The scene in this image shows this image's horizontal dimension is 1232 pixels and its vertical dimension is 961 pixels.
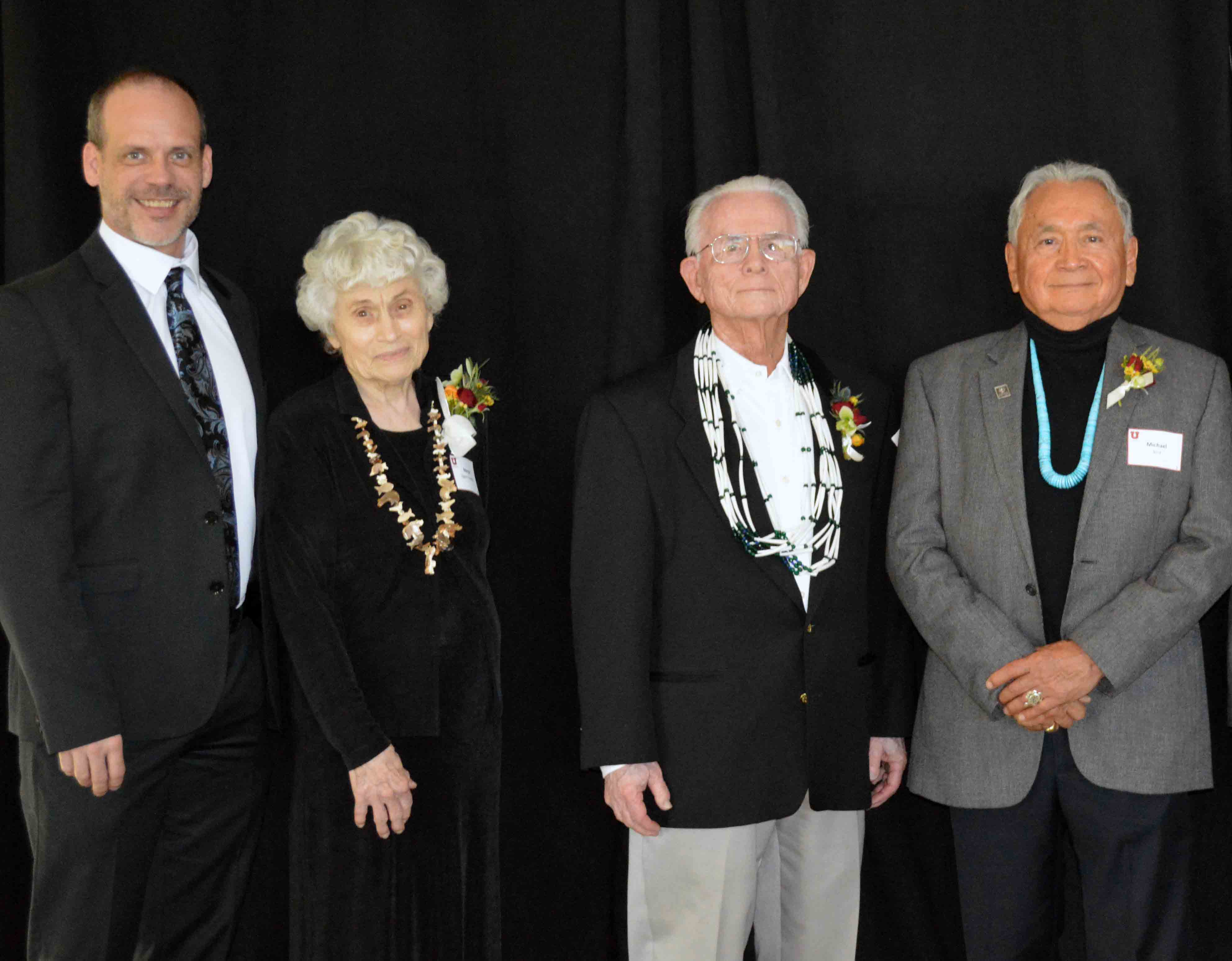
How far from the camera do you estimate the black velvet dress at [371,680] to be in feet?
7.46

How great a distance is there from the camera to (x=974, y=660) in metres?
2.35

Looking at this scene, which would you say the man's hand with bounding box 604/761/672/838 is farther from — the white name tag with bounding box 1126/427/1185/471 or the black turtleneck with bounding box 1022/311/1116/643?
the white name tag with bounding box 1126/427/1185/471

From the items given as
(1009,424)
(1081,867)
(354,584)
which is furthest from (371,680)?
(1081,867)

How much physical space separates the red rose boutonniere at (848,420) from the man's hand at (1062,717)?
0.65 metres

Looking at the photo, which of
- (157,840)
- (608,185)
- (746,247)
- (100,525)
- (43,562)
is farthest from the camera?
(608,185)

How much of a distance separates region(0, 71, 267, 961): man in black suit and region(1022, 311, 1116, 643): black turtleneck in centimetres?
168

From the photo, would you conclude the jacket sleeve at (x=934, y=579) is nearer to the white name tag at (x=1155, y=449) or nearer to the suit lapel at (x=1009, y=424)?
the suit lapel at (x=1009, y=424)

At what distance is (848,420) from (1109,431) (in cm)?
55

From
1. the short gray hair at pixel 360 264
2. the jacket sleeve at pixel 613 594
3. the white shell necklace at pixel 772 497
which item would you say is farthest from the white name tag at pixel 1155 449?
the short gray hair at pixel 360 264

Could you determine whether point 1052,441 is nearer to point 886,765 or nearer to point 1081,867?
point 886,765

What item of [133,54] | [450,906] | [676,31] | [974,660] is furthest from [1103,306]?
[133,54]

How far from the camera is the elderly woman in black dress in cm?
228

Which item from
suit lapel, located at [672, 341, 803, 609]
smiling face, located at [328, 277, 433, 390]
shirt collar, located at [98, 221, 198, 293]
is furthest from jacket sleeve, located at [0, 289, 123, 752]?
suit lapel, located at [672, 341, 803, 609]

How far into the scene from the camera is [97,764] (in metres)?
2.14
